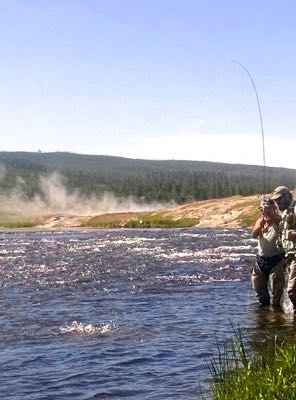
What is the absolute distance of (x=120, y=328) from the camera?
52.2 ft

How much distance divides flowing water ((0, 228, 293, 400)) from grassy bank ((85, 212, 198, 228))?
72531 mm

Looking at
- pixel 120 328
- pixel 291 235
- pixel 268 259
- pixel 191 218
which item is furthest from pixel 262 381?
pixel 191 218

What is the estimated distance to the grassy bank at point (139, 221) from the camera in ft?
338

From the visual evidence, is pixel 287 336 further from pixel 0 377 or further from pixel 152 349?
pixel 0 377

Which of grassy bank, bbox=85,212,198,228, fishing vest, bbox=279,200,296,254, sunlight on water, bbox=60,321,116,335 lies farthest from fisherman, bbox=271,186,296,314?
grassy bank, bbox=85,212,198,228

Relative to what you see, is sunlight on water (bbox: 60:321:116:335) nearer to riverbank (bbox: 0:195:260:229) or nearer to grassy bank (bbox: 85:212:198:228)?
riverbank (bbox: 0:195:260:229)

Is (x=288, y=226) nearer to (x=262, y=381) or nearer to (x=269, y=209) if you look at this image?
(x=269, y=209)

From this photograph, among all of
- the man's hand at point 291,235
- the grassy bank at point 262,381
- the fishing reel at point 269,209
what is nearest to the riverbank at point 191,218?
the fishing reel at point 269,209

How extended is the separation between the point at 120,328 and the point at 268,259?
12.1ft

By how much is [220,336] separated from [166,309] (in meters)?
4.13

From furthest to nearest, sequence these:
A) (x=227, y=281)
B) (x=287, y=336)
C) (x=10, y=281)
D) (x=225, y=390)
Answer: (x=10, y=281), (x=227, y=281), (x=287, y=336), (x=225, y=390)

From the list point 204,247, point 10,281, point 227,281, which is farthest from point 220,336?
point 204,247

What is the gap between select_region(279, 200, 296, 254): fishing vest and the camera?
50.1 ft

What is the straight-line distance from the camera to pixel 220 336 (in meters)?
14.4
